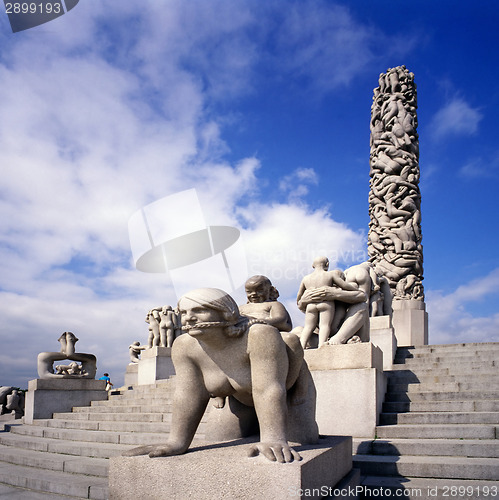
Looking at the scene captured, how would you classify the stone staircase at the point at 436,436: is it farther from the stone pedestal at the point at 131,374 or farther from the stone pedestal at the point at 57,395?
the stone pedestal at the point at 131,374

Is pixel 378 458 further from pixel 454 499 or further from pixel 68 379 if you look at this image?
pixel 68 379

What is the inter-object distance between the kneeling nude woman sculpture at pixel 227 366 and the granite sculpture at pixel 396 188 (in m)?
14.3

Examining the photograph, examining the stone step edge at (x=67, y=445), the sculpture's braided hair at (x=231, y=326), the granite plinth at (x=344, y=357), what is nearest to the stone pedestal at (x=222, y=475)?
the sculpture's braided hair at (x=231, y=326)

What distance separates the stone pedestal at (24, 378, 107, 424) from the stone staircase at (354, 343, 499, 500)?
702cm

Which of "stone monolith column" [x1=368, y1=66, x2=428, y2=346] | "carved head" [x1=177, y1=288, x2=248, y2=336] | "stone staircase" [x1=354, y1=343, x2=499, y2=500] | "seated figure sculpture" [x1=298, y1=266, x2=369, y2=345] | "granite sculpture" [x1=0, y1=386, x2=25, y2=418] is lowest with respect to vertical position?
"granite sculpture" [x1=0, y1=386, x2=25, y2=418]

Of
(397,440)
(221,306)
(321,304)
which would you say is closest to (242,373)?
(221,306)

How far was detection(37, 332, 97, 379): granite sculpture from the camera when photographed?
36.5 feet

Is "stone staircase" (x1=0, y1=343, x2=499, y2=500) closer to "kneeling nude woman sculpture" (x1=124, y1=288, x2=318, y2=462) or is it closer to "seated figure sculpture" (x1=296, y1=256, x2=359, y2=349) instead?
"seated figure sculpture" (x1=296, y1=256, x2=359, y2=349)

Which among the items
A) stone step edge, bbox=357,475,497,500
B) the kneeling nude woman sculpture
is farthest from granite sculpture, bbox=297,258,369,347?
the kneeling nude woman sculpture

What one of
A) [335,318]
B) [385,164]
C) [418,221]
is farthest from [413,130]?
[335,318]

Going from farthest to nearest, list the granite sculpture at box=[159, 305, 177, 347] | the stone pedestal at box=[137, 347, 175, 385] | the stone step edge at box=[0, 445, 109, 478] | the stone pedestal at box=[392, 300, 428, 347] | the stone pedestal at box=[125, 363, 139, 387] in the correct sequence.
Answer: the stone pedestal at box=[125, 363, 139, 387] < the stone pedestal at box=[392, 300, 428, 347] < the granite sculpture at box=[159, 305, 177, 347] < the stone pedestal at box=[137, 347, 175, 385] < the stone step edge at box=[0, 445, 109, 478]

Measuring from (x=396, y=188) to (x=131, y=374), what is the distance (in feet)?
39.5

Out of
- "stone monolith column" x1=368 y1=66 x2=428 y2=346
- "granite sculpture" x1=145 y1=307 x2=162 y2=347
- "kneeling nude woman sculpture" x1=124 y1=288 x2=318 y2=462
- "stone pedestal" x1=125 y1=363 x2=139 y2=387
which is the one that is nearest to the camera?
"kneeling nude woman sculpture" x1=124 y1=288 x2=318 y2=462

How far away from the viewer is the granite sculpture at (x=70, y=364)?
1113 cm
